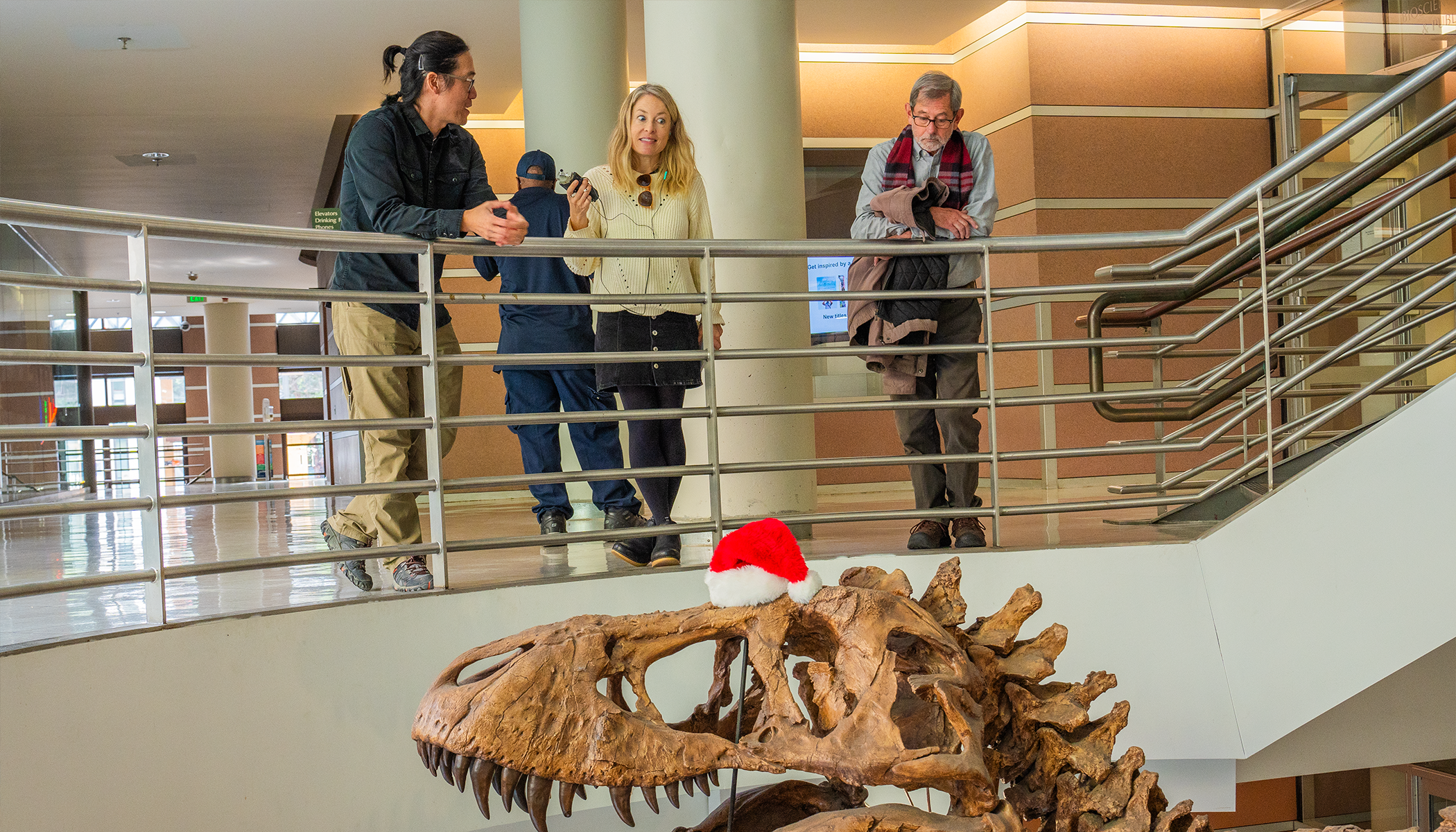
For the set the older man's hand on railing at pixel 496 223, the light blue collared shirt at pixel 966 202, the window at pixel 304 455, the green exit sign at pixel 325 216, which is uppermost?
the green exit sign at pixel 325 216

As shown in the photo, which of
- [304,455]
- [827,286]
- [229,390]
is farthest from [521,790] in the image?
[304,455]

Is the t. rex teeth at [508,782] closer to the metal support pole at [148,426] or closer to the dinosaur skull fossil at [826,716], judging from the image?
the dinosaur skull fossil at [826,716]

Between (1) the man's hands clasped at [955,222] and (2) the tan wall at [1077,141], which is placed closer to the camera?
(1) the man's hands clasped at [955,222]

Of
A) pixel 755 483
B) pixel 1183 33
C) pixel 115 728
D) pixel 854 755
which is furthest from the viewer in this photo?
pixel 1183 33

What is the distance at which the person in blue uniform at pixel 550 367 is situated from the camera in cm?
361

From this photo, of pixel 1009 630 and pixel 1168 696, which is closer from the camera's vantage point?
pixel 1009 630

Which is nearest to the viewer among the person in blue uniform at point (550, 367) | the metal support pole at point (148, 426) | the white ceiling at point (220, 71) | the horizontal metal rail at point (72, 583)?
the horizontal metal rail at point (72, 583)

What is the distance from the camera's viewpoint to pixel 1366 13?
6.85 metres

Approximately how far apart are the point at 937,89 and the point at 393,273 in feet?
5.84

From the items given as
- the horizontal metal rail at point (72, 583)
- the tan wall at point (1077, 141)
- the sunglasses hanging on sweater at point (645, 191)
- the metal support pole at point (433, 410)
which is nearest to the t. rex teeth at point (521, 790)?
the horizontal metal rail at point (72, 583)

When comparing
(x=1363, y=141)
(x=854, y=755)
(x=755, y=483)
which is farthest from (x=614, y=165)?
(x=1363, y=141)

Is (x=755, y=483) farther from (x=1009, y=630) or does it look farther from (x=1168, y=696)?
(x=1009, y=630)

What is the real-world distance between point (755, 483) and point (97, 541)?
3324mm

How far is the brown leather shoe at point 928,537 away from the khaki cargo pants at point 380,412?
4.74ft
